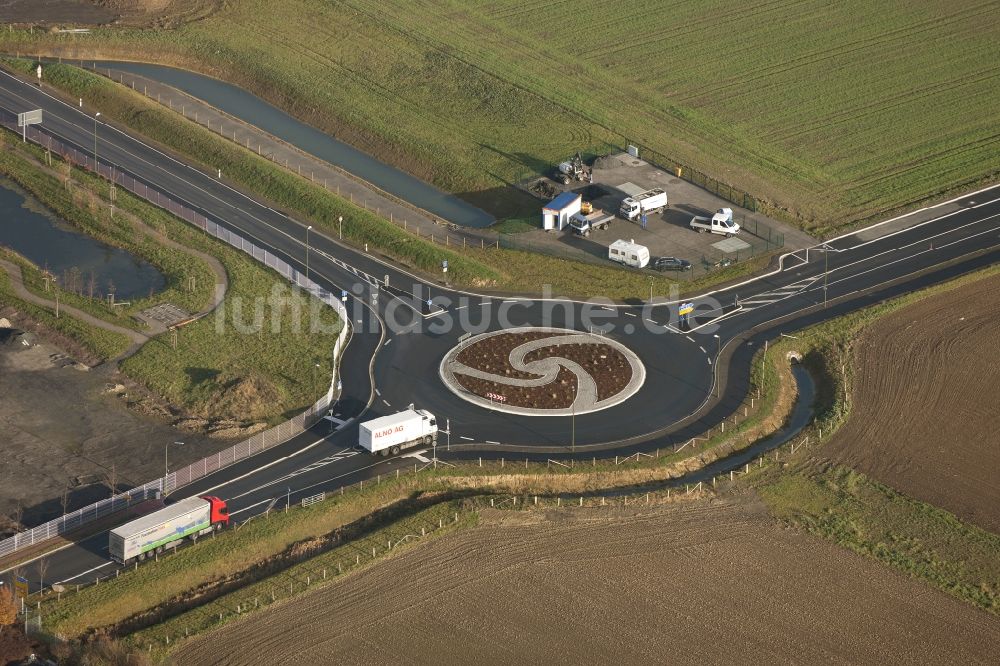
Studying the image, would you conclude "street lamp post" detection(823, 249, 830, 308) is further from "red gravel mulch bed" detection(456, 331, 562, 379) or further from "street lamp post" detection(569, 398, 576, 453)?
"street lamp post" detection(569, 398, 576, 453)

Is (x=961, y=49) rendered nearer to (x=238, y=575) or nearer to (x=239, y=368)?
(x=239, y=368)

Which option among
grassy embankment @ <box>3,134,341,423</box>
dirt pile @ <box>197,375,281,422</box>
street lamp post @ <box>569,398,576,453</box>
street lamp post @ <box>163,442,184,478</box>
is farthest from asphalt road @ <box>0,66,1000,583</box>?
dirt pile @ <box>197,375,281,422</box>

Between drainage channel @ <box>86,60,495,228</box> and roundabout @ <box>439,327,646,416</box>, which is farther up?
drainage channel @ <box>86,60,495,228</box>

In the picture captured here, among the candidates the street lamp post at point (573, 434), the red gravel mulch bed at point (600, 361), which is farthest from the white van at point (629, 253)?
the street lamp post at point (573, 434)

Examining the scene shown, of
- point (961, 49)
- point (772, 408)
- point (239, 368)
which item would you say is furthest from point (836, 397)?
point (961, 49)

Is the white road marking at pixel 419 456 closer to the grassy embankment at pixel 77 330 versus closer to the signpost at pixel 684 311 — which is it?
the grassy embankment at pixel 77 330
